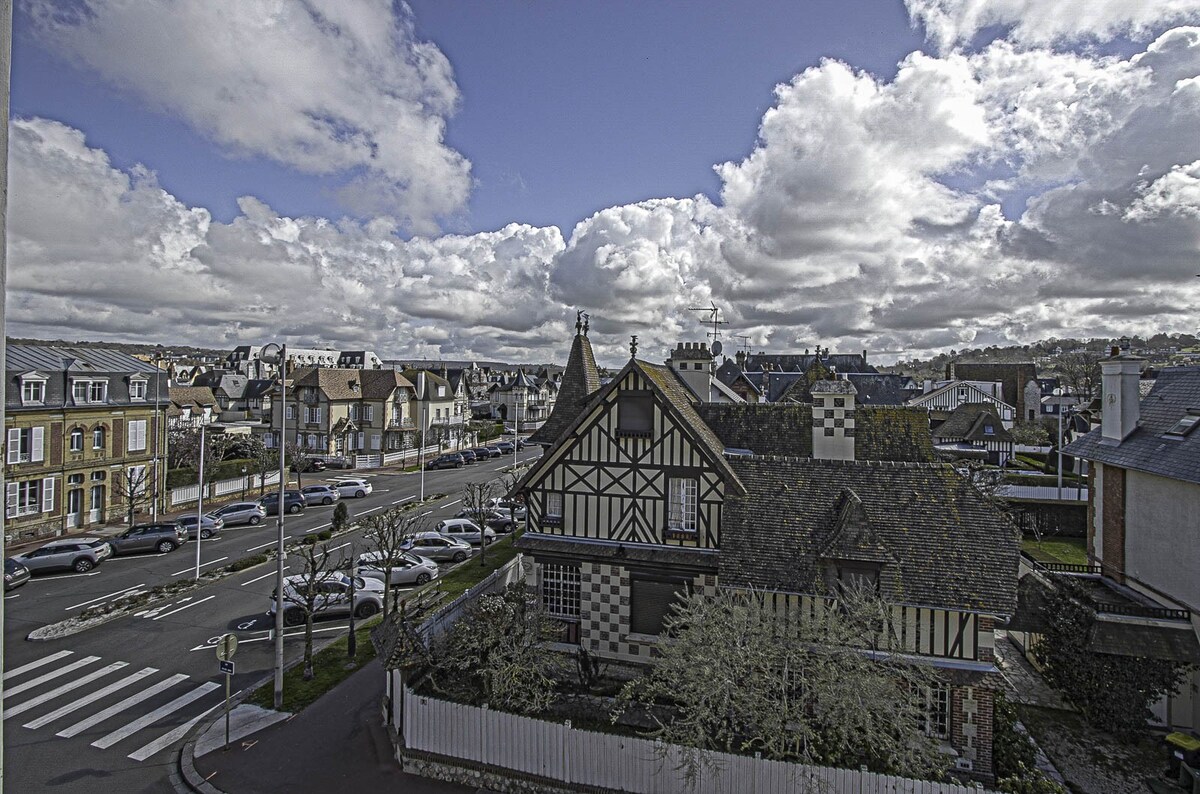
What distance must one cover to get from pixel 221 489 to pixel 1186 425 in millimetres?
45358

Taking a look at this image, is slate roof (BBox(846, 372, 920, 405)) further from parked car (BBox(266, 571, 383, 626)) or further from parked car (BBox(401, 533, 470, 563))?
parked car (BBox(266, 571, 383, 626))

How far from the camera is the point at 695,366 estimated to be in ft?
76.9

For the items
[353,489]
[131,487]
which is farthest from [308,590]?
[353,489]

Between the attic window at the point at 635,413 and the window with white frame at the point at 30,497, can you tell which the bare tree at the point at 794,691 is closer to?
the attic window at the point at 635,413

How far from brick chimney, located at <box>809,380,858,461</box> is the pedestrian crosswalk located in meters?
16.9

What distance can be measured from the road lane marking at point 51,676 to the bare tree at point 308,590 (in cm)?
496

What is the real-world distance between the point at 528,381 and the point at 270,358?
79.7 meters

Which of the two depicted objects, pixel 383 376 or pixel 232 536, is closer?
pixel 232 536

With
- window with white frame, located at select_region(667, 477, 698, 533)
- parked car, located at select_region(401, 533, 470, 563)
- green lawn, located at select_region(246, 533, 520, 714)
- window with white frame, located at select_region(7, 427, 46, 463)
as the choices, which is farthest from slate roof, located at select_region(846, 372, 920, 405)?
window with white frame, located at select_region(7, 427, 46, 463)

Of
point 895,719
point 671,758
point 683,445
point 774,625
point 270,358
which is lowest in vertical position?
point 671,758

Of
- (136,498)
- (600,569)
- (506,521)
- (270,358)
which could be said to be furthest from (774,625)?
(136,498)

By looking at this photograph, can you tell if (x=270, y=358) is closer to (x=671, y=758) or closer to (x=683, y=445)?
(x=683, y=445)

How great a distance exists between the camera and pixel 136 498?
106 feet

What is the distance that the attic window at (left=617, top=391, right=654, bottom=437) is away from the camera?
1614cm
